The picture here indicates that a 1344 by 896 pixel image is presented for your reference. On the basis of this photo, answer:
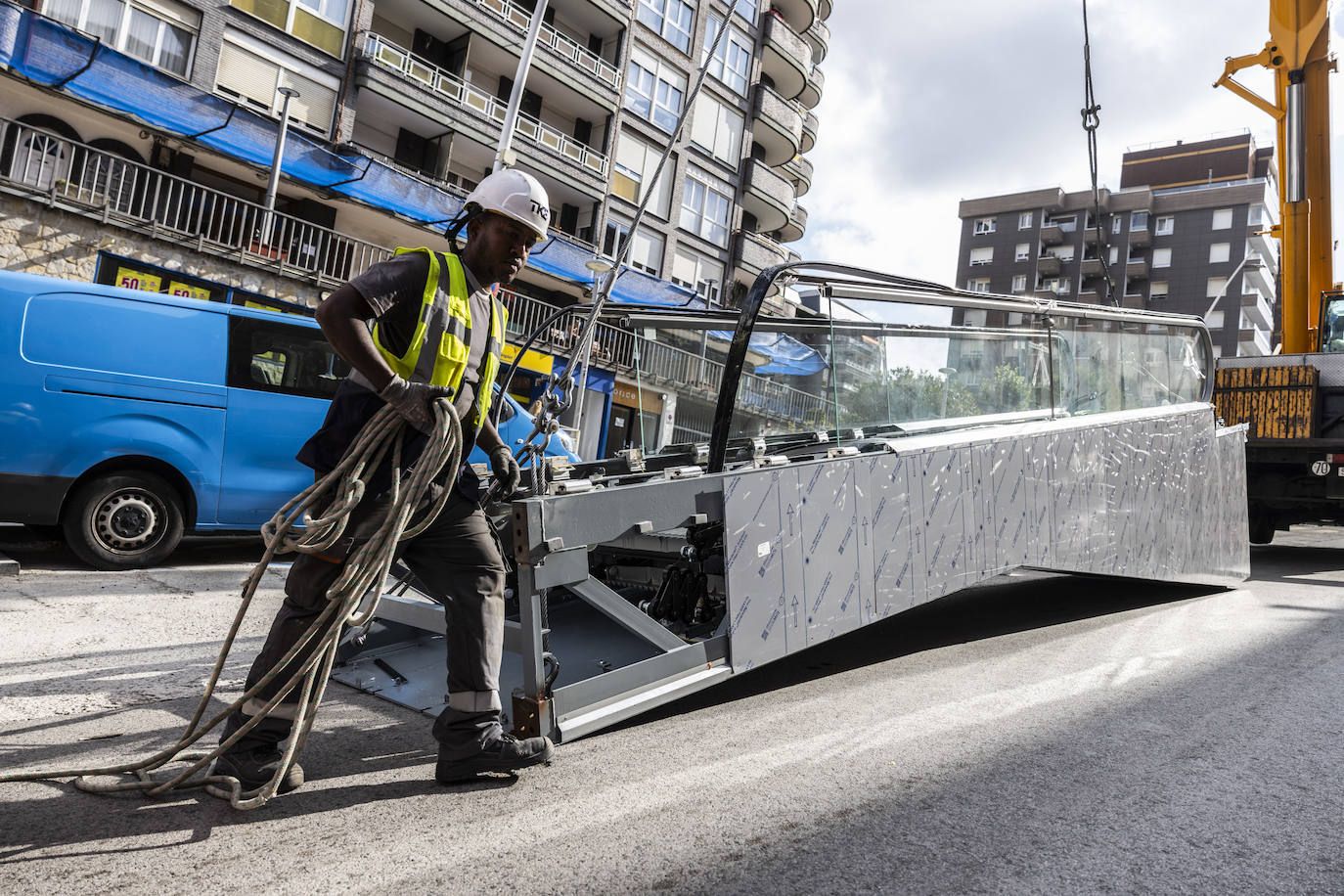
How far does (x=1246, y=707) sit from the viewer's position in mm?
4301

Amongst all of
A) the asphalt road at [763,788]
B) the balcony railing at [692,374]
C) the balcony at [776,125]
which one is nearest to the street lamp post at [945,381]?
the balcony railing at [692,374]

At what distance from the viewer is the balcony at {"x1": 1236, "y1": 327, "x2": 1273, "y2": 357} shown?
210ft

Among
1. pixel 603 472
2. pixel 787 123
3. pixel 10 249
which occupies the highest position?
pixel 787 123

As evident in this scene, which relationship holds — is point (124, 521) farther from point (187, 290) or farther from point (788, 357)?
point (187, 290)

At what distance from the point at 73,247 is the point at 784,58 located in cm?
2671

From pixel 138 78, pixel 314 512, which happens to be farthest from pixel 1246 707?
pixel 138 78

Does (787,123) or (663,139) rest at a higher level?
(787,123)

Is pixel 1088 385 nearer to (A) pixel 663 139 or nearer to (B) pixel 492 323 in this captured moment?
(B) pixel 492 323

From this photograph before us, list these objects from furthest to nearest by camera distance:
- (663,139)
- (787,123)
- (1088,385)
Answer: (787,123), (663,139), (1088,385)

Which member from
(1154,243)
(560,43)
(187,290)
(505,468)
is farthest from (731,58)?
(1154,243)

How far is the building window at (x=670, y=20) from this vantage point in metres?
27.5

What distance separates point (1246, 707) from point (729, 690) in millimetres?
2637

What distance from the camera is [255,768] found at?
8.63 feet

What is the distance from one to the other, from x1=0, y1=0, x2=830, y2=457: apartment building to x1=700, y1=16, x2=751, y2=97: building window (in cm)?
10
